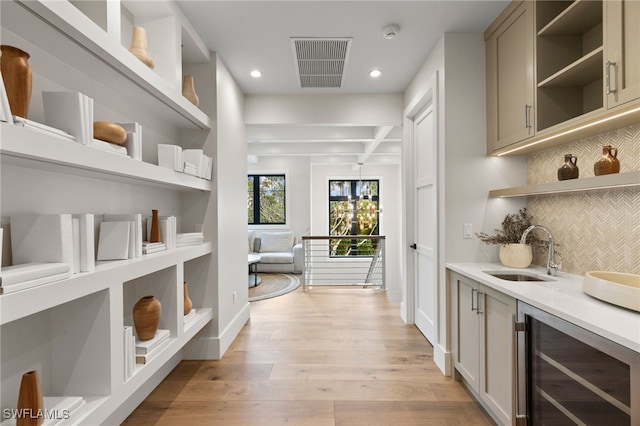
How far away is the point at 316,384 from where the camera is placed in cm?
235

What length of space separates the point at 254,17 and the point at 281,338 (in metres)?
2.84

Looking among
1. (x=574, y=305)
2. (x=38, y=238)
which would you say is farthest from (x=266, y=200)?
(x=574, y=305)

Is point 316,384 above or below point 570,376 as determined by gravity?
below

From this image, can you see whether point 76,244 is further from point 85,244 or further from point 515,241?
point 515,241

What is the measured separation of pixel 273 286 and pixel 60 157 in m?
4.71

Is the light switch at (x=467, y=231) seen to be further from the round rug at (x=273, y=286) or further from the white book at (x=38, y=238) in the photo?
the round rug at (x=273, y=286)

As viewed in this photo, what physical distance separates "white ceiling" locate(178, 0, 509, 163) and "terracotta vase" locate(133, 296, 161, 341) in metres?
2.00

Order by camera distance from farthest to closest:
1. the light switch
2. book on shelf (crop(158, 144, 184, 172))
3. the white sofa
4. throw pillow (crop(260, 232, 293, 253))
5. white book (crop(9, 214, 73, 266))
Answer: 1. throw pillow (crop(260, 232, 293, 253))
2. the white sofa
3. the light switch
4. book on shelf (crop(158, 144, 184, 172))
5. white book (crop(9, 214, 73, 266))

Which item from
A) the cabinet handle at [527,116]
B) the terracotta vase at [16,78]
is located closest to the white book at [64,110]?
the terracotta vase at [16,78]

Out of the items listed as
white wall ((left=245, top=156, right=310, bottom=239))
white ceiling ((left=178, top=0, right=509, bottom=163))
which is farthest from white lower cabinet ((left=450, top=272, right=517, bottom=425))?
white wall ((left=245, top=156, right=310, bottom=239))

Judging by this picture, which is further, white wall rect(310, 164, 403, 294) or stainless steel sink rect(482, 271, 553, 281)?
white wall rect(310, 164, 403, 294)

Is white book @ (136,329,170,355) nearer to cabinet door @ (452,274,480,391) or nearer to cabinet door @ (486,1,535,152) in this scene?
cabinet door @ (452,274,480,391)

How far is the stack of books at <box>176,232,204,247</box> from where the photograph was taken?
233 centimetres

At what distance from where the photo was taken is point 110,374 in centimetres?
146
